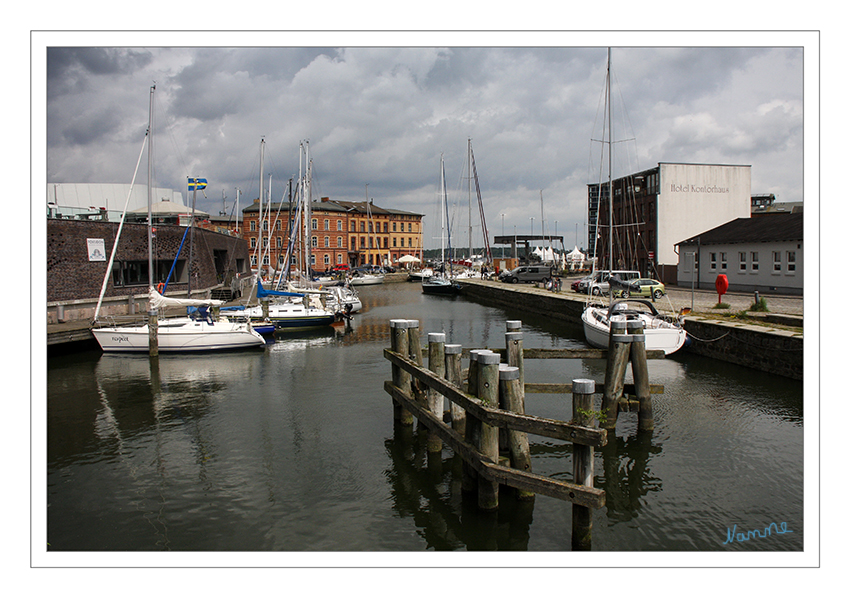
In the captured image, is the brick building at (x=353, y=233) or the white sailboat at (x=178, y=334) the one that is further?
the brick building at (x=353, y=233)

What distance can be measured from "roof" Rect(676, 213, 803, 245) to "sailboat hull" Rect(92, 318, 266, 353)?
94.5 feet

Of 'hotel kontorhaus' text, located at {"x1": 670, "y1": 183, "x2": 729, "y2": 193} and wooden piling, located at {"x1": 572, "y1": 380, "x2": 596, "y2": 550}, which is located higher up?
'hotel kontorhaus' text, located at {"x1": 670, "y1": 183, "x2": 729, "y2": 193}

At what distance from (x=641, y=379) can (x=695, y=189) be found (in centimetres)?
4778

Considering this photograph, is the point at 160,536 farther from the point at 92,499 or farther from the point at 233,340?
the point at 233,340

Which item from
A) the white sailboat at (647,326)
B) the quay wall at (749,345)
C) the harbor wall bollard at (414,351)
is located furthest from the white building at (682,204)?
the harbor wall bollard at (414,351)

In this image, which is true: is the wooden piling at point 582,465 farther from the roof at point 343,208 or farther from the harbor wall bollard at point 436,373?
the roof at point 343,208

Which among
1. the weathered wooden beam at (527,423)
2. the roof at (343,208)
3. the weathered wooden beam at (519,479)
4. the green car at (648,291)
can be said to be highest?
the roof at (343,208)

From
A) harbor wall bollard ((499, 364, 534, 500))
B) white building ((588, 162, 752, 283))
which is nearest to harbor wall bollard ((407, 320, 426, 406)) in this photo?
harbor wall bollard ((499, 364, 534, 500))

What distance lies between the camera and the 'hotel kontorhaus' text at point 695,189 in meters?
52.5

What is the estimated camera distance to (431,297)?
2272 inches

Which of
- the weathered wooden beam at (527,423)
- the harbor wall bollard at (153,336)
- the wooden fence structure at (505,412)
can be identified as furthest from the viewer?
the harbor wall bollard at (153,336)

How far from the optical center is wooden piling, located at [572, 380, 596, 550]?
688cm

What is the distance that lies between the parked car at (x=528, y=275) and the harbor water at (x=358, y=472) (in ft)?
137

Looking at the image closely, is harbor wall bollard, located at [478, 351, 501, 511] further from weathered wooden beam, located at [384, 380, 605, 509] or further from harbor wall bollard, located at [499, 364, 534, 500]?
weathered wooden beam, located at [384, 380, 605, 509]
